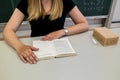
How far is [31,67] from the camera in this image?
875 mm

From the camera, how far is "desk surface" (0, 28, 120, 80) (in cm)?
82

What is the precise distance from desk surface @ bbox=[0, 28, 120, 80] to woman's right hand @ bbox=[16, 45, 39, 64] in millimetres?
26

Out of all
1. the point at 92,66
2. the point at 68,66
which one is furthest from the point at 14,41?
the point at 92,66

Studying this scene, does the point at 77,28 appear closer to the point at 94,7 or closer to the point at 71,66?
the point at 71,66

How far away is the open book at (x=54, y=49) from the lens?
955 millimetres

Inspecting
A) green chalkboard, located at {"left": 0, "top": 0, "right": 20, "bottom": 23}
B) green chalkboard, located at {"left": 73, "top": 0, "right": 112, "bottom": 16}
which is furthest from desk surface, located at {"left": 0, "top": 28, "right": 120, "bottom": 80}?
green chalkboard, located at {"left": 73, "top": 0, "right": 112, "bottom": 16}

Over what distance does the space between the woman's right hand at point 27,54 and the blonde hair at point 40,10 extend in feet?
1.27

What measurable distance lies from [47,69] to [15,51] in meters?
0.29

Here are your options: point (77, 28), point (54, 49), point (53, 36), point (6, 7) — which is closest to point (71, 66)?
point (54, 49)

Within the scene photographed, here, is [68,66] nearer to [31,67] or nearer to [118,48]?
[31,67]

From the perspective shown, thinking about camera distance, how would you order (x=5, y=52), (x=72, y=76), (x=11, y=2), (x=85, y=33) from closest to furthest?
(x=72, y=76), (x=5, y=52), (x=85, y=33), (x=11, y=2)

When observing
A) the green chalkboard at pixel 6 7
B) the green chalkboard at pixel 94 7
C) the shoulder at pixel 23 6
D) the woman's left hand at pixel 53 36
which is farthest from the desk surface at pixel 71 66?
the green chalkboard at pixel 94 7

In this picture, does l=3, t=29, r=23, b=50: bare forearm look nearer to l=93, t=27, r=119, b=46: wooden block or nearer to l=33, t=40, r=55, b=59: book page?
l=33, t=40, r=55, b=59: book page

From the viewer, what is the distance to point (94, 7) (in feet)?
8.02
